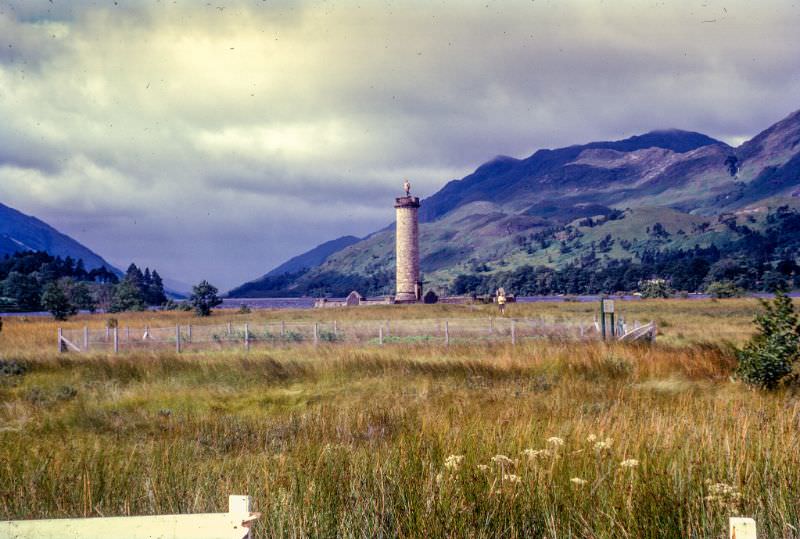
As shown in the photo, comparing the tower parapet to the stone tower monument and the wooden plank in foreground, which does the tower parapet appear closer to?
the stone tower monument

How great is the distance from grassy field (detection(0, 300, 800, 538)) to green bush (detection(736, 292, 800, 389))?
455 millimetres

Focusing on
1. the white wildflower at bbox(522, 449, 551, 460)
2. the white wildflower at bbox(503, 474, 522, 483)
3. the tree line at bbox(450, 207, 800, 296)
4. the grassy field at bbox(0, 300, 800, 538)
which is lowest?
the grassy field at bbox(0, 300, 800, 538)

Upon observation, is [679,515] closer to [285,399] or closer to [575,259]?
[285,399]

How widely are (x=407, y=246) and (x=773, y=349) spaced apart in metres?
63.7

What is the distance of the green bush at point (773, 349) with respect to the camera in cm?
1150

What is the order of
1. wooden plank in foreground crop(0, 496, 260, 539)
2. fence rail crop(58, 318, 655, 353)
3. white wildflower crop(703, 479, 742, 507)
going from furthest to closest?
fence rail crop(58, 318, 655, 353)
white wildflower crop(703, 479, 742, 507)
wooden plank in foreground crop(0, 496, 260, 539)

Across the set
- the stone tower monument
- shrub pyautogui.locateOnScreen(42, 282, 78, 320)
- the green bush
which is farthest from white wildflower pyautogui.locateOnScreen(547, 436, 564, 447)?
the stone tower monument

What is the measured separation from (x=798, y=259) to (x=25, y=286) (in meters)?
135

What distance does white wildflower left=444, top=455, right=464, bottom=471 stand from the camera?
5.05 metres

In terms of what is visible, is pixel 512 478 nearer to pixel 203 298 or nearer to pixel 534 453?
pixel 534 453

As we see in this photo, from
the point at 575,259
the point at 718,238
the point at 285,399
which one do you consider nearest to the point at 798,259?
the point at 718,238

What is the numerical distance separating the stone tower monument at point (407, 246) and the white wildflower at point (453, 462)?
68125 mm

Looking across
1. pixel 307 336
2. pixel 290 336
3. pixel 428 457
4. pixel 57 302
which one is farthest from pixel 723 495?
pixel 57 302

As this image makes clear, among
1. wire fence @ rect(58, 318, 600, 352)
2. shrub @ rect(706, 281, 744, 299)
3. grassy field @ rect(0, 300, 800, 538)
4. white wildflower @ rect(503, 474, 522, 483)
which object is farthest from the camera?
shrub @ rect(706, 281, 744, 299)
